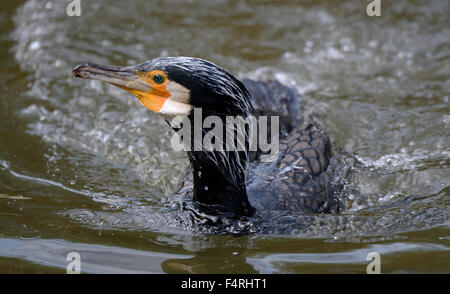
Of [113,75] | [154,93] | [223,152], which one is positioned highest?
[113,75]

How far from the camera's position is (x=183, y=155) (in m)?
5.41

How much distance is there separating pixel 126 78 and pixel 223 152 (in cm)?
74

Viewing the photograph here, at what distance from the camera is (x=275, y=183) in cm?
437

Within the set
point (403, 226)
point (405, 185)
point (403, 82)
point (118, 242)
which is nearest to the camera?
point (118, 242)

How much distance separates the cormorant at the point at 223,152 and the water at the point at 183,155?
0.24 metres

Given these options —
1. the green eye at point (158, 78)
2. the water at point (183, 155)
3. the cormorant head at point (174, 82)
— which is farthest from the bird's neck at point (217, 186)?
the green eye at point (158, 78)

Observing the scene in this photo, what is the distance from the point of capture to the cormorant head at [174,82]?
11.1 feet

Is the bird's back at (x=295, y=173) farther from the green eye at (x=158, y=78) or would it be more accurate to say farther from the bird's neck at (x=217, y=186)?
the green eye at (x=158, y=78)

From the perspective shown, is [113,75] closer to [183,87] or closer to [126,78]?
[126,78]

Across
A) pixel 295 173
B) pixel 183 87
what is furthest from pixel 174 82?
pixel 295 173

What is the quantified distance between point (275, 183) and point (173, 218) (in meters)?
0.83
